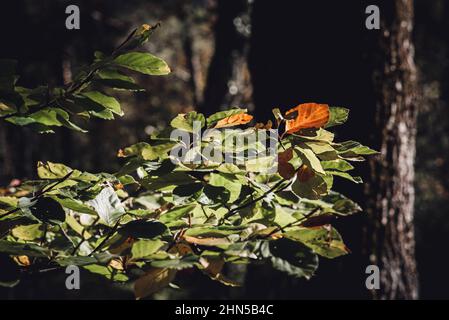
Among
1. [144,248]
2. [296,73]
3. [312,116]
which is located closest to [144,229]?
[144,248]

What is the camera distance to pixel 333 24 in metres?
1.85

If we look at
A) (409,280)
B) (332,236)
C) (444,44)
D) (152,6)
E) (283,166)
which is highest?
(152,6)

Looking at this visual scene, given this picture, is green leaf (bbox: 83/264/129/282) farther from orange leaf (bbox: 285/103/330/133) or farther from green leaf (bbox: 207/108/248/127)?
orange leaf (bbox: 285/103/330/133)

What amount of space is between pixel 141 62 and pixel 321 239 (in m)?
0.50

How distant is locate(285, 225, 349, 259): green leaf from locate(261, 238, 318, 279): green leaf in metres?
0.03

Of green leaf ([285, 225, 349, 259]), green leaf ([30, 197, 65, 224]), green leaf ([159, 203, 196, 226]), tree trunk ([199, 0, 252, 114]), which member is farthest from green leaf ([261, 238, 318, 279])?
tree trunk ([199, 0, 252, 114])

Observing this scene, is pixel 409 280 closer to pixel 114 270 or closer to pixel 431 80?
pixel 114 270

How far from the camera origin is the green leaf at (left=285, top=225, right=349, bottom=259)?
33.7 inches

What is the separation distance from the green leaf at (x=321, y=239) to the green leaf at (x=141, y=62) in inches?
16.0

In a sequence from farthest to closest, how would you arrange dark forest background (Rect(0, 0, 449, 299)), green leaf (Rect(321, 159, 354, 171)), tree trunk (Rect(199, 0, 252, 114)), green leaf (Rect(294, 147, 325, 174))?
tree trunk (Rect(199, 0, 252, 114)) → dark forest background (Rect(0, 0, 449, 299)) → green leaf (Rect(321, 159, 354, 171)) → green leaf (Rect(294, 147, 325, 174))

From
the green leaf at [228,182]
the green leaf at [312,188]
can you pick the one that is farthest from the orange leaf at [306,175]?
the green leaf at [228,182]

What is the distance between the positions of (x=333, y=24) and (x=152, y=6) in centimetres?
1344

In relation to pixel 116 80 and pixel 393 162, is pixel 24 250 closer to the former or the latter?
pixel 116 80
